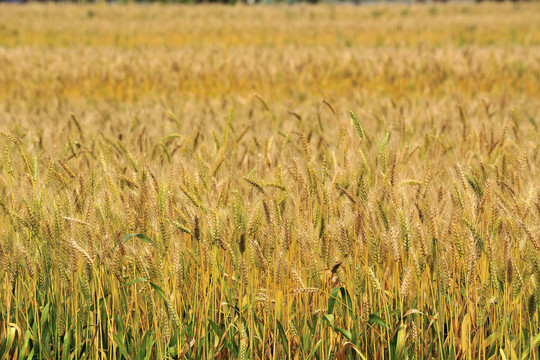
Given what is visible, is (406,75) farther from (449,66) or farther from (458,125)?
(458,125)

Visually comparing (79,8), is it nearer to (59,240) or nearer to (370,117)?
(370,117)

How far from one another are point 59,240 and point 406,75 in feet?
16.7

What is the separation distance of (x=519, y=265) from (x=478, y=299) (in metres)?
0.30

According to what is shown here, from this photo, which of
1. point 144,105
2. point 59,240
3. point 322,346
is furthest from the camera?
point 144,105

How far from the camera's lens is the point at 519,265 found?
1.79 metres

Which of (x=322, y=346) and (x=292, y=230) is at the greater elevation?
(x=292, y=230)

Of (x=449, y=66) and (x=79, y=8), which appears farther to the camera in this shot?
(x=79, y=8)

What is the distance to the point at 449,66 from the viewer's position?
6449 millimetres

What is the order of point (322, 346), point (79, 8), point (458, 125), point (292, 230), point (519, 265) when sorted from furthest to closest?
point (79, 8)
point (458, 125)
point (292, 230)
point (519, 265)
point (322, 346)

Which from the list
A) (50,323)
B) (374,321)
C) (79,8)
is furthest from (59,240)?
(79,8)

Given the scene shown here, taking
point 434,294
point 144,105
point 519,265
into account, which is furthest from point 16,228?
point 144,105

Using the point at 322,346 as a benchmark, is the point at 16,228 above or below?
above

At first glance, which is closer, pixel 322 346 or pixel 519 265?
pixel 322 346

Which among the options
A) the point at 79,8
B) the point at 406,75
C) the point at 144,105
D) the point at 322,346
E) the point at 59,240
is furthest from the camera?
the point at 79,8
